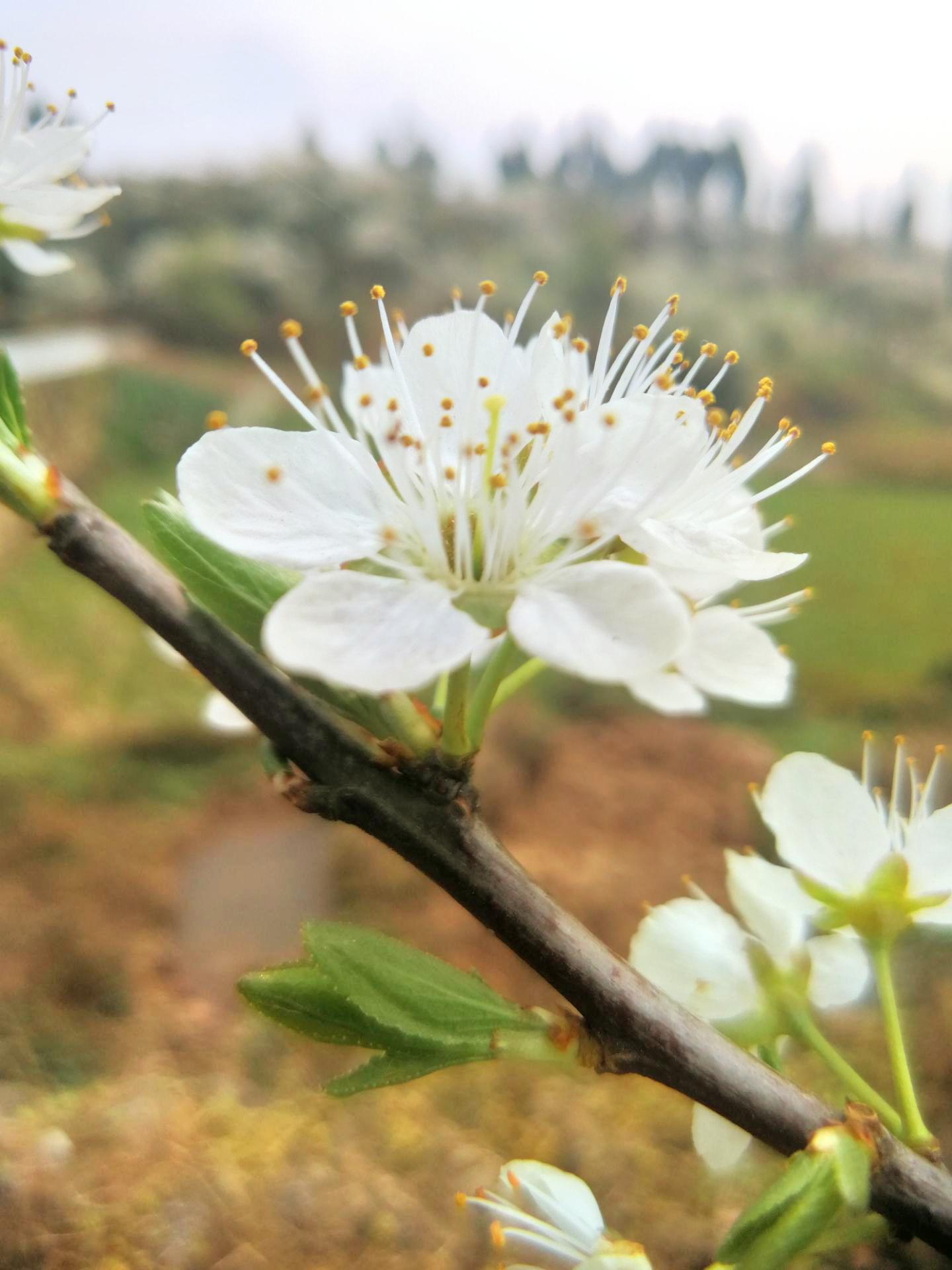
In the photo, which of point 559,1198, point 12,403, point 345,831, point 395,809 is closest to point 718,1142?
point 559,1198

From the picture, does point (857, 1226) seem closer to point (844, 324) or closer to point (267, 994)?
point (267, 994)

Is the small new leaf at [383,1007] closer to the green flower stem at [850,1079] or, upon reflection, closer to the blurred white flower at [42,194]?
the green flower stem at [850,1079]

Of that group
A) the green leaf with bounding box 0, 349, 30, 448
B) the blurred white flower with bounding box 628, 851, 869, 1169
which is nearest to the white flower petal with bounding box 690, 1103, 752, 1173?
the blurred white flower with bounding box 628, 851, 869, 1169

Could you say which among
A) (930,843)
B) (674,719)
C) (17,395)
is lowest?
(674,719)

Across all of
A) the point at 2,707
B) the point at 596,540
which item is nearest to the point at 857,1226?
the point at 596,540

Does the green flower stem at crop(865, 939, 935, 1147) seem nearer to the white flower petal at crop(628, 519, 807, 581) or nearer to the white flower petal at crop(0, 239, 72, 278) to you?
→ the white flower petal at crop(628, 519, 807, 581)

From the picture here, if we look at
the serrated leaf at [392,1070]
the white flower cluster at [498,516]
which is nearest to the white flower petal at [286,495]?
the white flower cluster at [498,516]
